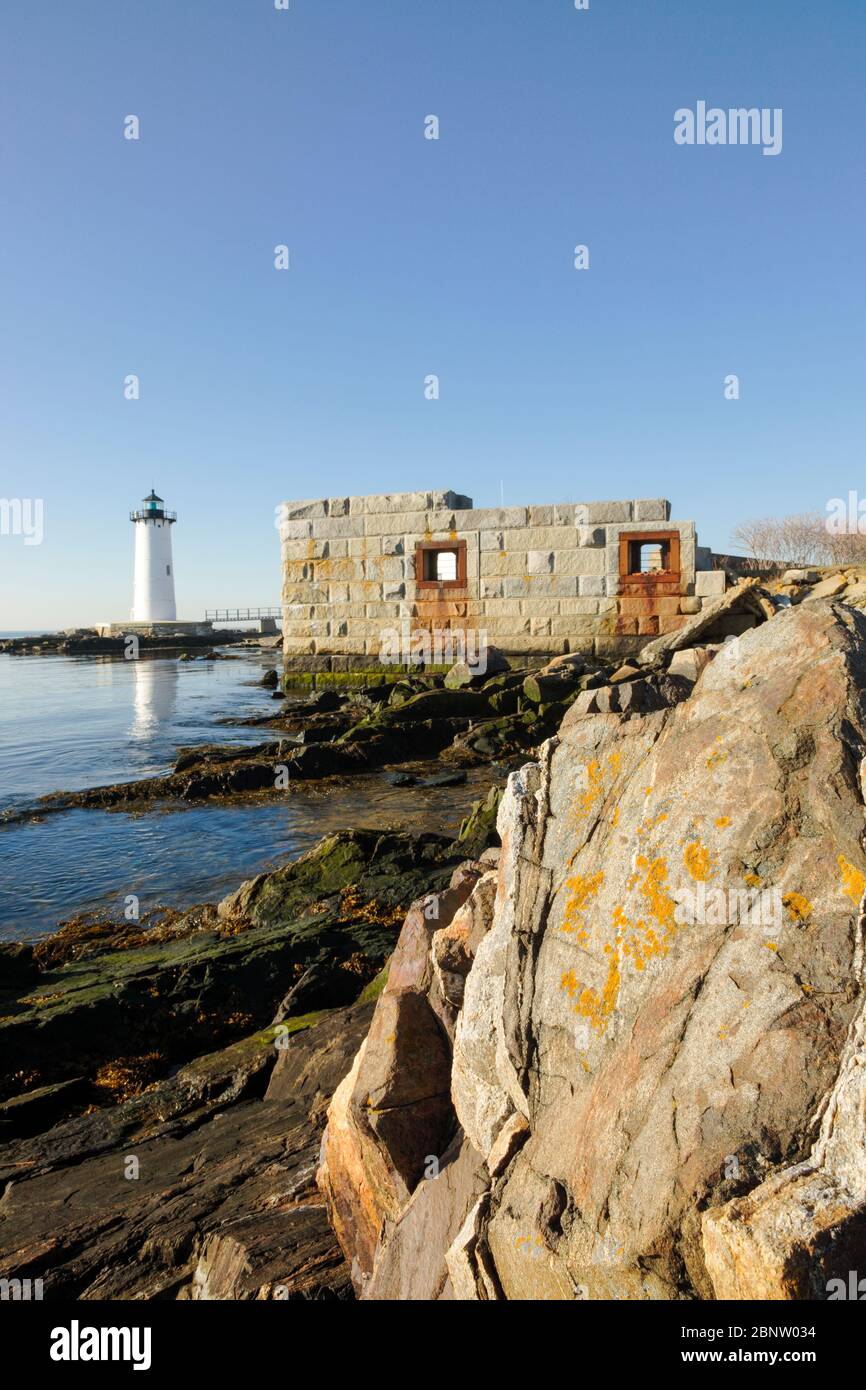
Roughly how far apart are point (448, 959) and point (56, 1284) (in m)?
1.99

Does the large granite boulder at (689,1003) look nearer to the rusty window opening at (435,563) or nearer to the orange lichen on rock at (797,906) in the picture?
the orange lichen on rock at (797,906)

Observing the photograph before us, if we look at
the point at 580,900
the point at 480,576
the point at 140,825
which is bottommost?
the point at 140,825

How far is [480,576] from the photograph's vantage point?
20562 millimetres

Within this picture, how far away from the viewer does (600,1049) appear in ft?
8.39

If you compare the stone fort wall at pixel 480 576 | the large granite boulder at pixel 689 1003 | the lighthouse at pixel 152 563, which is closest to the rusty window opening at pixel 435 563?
the stone fort wall at pixel 480 576

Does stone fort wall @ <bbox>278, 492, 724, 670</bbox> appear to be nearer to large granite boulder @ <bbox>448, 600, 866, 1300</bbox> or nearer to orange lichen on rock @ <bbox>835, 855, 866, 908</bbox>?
large granite boulder @ <bbox>448, 600, 866, 1300</bbox>

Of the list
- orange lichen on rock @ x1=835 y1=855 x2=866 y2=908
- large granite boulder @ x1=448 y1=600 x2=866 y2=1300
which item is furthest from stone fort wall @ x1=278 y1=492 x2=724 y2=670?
orange lichen on rock @ x1=835 y1=855 x2=866 y2=908

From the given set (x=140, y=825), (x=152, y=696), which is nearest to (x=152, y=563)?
(x=152, y=696)

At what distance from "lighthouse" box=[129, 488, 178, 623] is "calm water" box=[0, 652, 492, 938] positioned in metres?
48.5

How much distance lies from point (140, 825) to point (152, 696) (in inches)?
723

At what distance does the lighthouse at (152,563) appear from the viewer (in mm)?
68750

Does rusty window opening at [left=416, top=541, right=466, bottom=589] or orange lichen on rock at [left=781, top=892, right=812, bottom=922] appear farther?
rusty window opening at [left=416, top=541, right=466, bottom=589]

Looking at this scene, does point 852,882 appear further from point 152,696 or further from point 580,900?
point 152,696

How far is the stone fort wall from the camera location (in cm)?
1927
